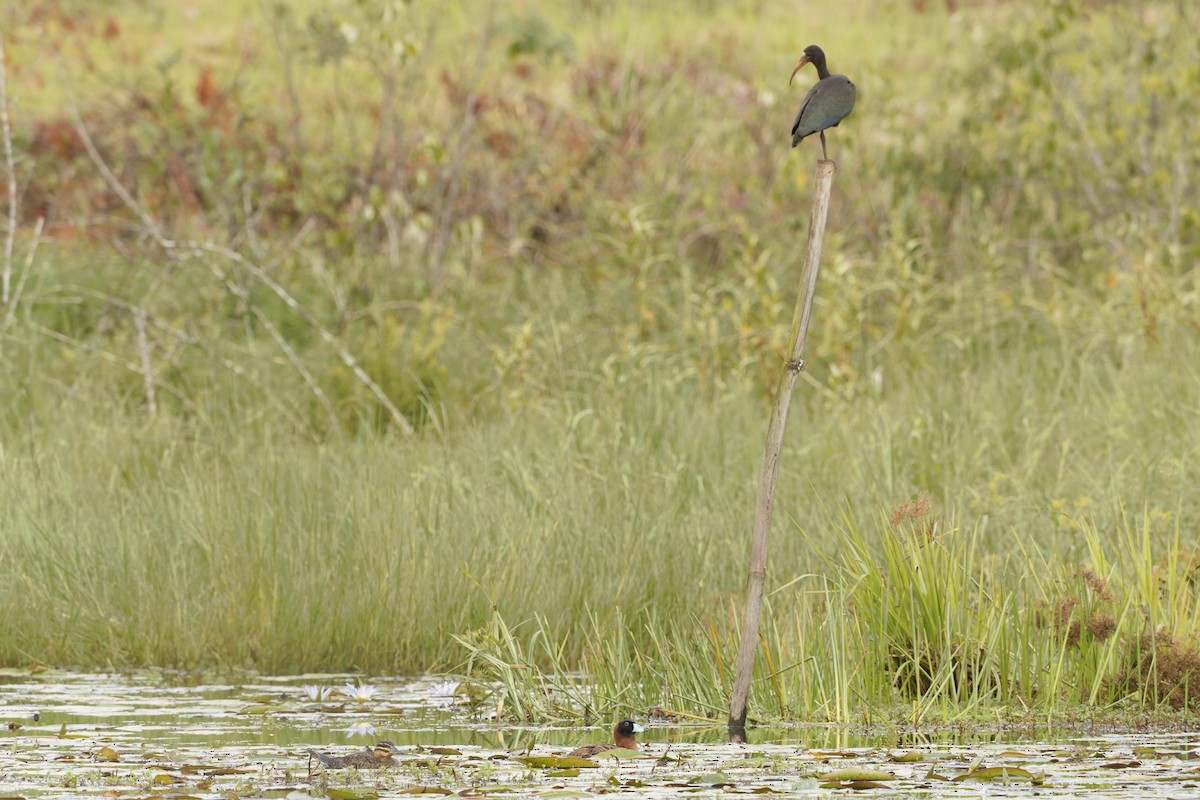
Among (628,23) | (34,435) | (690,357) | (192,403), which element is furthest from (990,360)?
(628,23)

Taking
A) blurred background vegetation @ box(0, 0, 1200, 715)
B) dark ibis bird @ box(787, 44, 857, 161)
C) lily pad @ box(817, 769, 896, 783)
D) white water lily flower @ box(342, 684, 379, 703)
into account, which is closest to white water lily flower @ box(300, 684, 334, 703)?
white water lily flower @ box(342, 684, 379, 703)

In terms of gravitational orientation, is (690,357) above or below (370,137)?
below

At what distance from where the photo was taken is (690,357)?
35.6 feet

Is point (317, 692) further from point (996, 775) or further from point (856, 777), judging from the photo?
point (996, 775)

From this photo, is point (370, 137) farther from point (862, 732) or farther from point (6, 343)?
point (862, 732)

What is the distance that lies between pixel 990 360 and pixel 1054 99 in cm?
388

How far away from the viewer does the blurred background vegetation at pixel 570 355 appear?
20.4ft

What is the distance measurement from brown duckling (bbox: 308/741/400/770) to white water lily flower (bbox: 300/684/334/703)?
114cm

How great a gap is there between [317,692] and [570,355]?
5.87 meters

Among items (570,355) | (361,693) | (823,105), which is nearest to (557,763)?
(361,693)

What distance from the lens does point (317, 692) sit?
529 centimetres

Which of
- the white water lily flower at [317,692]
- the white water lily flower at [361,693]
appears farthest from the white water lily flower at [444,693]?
the white water lily flower at [317,692]

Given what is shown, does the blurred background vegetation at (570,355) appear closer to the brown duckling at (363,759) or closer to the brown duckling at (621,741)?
the brown duckling at (621,741)

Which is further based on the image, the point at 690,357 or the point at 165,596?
the point at 690,357
